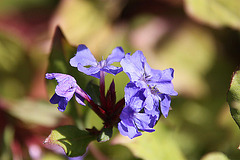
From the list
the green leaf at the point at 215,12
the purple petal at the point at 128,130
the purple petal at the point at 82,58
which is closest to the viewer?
the purple petal at the point at 128,130

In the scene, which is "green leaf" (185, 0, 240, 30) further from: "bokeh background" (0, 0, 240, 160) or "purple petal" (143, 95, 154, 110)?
"purple petal" (143, 95, 154, 110)

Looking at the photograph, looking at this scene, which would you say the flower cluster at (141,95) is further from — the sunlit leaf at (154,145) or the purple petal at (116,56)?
the sunlit leaf at (154,145)

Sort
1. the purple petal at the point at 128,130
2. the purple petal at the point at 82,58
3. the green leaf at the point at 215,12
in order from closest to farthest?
the purple petal at the point at 128,130 < the purple petal at the point at 82,58 < the green leaf at the point at 215,12

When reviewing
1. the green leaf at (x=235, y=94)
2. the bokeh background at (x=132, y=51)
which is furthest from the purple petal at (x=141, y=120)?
the bokeh background at (x=132, y=51)

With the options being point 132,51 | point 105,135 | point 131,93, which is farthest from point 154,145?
point 132,51

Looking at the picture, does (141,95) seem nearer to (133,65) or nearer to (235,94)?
(133,65)

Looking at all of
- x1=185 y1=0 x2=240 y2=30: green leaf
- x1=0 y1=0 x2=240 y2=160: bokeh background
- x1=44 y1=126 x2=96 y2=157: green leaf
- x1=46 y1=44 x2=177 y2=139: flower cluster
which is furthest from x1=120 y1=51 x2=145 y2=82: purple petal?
x1=185 y1=0 x2=240 y2=30: green leaf
